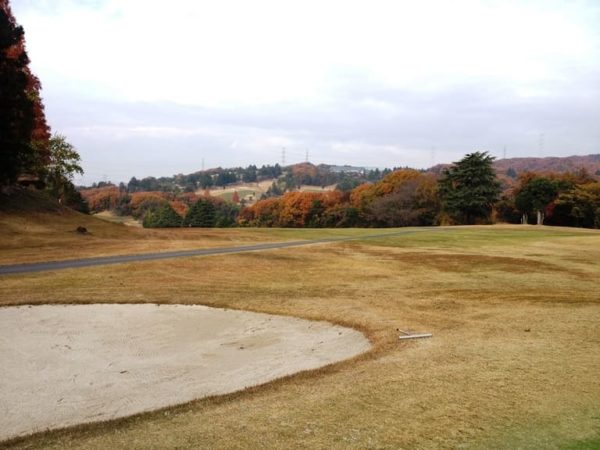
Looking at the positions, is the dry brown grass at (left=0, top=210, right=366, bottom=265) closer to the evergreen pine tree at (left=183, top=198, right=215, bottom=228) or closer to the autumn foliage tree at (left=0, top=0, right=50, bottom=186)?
the autumn foliage tree at (left=0, top=0, right=50, bottom=186)

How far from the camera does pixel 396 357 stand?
30.2ft

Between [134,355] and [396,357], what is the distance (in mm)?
5841

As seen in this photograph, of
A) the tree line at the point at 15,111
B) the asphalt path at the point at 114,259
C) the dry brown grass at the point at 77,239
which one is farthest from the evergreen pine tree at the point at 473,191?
the tree line at the point at 15,111

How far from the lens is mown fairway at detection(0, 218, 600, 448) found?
588 centimetres

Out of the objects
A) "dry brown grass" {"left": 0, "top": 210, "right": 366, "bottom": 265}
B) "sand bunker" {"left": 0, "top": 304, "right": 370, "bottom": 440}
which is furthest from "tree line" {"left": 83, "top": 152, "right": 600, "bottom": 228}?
"sand bunker" {"left": 0, "top": 304, "right": 370, "bottom": 440}

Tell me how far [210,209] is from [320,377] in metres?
115

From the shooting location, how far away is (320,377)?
8250 mm

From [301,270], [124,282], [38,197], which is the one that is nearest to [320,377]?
[124,282]

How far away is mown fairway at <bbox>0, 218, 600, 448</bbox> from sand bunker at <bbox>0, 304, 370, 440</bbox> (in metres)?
0.80

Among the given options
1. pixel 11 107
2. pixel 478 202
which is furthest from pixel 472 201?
pixel 11 107

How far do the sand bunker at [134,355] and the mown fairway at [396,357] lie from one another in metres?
0.80

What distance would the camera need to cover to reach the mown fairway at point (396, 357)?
588 cm

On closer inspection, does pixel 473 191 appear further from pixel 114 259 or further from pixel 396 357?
pixel 396 357

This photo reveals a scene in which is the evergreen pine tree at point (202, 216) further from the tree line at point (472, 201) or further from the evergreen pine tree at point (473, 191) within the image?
the evergreen pine tree at point (473, 191)
